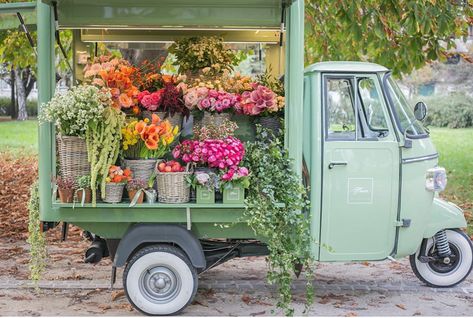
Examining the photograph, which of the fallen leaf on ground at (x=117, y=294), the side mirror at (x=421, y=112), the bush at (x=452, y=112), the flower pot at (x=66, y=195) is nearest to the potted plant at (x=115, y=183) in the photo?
the flower pot at (x=66, y=195)

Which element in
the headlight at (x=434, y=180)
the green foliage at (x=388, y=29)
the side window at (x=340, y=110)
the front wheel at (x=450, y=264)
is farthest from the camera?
the green foliage at (x=388, y=29)

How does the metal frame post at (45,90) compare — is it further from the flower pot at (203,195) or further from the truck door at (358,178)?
Answer: the truck door at (358,178)

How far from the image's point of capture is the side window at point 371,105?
241 inches

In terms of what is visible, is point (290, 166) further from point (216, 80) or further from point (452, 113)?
point (452, 113)

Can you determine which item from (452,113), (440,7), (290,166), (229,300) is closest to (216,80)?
(290,166)

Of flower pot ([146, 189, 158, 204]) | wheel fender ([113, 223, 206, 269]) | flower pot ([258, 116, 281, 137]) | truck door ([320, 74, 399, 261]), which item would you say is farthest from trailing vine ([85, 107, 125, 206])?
truck door ([320, 74, 399, 261])

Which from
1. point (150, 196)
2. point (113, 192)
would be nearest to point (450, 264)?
point (150, 196)

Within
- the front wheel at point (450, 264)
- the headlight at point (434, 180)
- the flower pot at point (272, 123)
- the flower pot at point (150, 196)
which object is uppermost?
the flower pot at point (272, 123)

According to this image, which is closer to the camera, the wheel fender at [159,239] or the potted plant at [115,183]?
the potted plant at [115,183]

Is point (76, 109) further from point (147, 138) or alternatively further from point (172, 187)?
point (172, 187)

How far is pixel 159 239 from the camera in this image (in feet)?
19.2

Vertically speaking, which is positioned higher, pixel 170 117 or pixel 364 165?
pixel 170 117

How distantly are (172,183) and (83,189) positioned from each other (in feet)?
2.23

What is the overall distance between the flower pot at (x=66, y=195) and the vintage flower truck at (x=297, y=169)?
9cm
